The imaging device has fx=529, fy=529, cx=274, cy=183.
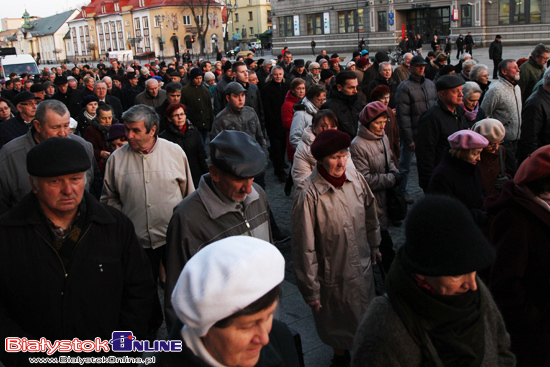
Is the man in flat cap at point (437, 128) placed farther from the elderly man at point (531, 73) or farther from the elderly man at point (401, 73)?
the elderly man at point (401, 73)

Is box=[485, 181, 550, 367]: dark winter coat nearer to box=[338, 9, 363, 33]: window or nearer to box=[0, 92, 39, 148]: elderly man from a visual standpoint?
box=[0, 92, 39, 148]: elderly man

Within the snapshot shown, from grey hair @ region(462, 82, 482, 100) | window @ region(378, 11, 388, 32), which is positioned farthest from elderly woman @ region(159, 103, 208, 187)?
window @ region(378, 11, 388, 32)

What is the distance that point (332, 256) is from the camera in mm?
3830

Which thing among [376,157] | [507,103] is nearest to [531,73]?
[507,103]

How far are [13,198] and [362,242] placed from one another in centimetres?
275

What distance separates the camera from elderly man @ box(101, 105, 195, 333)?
4.32 metres

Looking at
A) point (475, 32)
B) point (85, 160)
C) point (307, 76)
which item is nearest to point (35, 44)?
point (475, 32)

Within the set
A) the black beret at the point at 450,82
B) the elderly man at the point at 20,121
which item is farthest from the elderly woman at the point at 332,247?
the elderly man at the point at 20,121

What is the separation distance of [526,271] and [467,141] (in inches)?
59.4

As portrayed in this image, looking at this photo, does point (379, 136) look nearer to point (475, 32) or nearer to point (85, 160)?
point (85, 160)

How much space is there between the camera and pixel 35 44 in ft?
402

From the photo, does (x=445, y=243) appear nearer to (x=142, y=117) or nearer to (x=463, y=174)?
(x=463, y=174)

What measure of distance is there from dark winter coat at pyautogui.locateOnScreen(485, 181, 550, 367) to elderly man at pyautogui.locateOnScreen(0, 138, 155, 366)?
2015 mm

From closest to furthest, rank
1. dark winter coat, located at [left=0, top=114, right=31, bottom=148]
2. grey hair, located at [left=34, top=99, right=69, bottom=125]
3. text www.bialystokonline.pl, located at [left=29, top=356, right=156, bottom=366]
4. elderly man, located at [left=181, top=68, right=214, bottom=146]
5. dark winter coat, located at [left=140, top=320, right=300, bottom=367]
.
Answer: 1. dark winter coat, located at [left=140, top=320, right=300, bottom=367]
2. text www.bialystokonline.pl, located at [left=29, top=356, right=156, bottom=366]
3. grey hair, located at [left=34, top=99, right=69, bottom=125]
4. dark winter coat, located at [left=0, top=114, right=31, bottom=148]
5. elderly man, located at [left=181, top=68, right=214, bottom=146]
